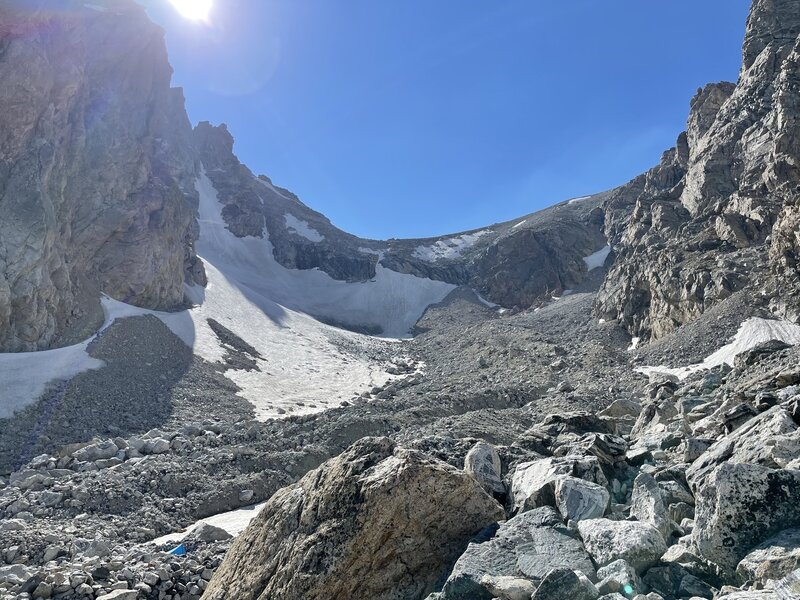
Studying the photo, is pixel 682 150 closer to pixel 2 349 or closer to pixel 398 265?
pixel 398 265

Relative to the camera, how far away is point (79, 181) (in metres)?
41.2

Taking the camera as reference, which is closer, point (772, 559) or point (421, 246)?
point (772, 559)

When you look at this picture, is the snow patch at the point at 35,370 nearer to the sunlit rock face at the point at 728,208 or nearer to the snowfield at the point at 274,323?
the snowfield at the point at 274,323

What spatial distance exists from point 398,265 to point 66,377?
64.7m

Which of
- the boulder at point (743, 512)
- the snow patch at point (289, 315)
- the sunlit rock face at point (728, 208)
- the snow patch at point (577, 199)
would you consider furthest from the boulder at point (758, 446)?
the snow patch at point (577, 199)

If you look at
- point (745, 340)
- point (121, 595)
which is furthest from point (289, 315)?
point (121, 595)

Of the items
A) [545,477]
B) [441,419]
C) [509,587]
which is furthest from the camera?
[441,419]

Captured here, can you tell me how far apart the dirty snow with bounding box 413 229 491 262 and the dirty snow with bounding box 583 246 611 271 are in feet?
88.8

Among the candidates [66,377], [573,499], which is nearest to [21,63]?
[66,377]

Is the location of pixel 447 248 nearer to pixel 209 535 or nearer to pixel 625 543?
pixel 209 535

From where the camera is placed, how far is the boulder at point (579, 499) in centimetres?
558

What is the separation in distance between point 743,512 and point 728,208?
44.6 m

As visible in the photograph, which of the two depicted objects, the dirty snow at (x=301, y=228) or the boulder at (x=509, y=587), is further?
the dirty snow at (x=301, y=228)

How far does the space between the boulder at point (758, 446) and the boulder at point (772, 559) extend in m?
1.11
